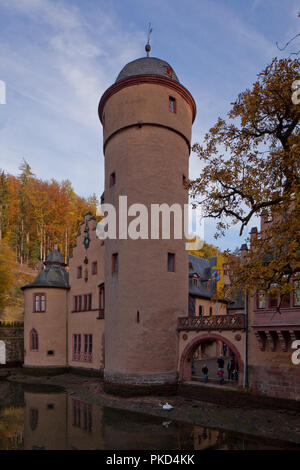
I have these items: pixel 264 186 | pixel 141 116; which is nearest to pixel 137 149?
pixel 141 116

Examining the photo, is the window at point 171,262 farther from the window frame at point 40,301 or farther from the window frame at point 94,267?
the window frame at point 40,301

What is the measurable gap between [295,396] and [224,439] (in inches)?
185

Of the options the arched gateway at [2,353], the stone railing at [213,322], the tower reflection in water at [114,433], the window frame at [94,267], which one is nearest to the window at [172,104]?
the window frame at [94,267]

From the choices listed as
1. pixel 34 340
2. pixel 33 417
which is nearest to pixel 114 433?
pixel 33 417

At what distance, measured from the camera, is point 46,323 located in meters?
31.8

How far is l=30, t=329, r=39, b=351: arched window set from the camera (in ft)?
104

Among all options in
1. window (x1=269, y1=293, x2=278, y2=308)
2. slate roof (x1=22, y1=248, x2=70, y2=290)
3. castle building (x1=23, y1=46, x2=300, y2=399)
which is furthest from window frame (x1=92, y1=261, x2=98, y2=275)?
window (x1=269, y1=293, x2=278, y2=308)

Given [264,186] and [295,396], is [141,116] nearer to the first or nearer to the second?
[264,186]

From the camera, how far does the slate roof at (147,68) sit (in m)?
24.3

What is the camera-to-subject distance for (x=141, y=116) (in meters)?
23.4

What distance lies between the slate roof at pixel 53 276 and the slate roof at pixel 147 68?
17547 mm

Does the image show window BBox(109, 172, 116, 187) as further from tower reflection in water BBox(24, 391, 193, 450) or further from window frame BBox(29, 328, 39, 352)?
window frame BBox(29, 328, 39, 352)

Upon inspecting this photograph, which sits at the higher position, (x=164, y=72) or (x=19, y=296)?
(x=164, y=72)

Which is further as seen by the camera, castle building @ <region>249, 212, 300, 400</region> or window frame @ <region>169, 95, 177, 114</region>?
window frame @ <region>169, 95, 177, 114</region>
